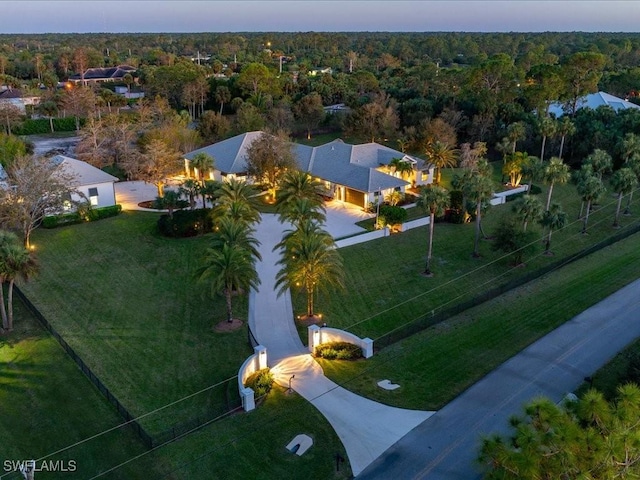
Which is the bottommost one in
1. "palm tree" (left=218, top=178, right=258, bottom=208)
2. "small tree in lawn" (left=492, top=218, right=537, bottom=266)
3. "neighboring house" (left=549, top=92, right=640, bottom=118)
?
"small tree in lawn" (left=492, top=218, right=537, bottom=266)

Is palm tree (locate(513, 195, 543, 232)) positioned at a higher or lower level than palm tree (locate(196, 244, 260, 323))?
higher

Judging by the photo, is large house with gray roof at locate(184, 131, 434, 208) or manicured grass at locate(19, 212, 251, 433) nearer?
manicured grass at locate(19, 212, 251, 433)

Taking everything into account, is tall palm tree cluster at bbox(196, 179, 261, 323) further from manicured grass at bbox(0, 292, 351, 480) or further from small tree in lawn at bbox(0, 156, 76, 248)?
small tree in lawn at bbox(0, 156, 76, 248)

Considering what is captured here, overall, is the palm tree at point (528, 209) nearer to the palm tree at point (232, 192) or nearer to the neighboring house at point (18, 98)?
the palm tree at point (232, 192)

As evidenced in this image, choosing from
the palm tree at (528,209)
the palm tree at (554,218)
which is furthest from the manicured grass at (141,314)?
the palm tree at (554,218)

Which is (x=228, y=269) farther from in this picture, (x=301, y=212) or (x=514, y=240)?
(x=514, y=240)

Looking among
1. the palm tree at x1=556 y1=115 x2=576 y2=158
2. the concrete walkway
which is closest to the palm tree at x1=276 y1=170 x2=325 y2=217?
the concrete walkway
